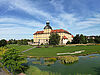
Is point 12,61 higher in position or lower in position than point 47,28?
lower

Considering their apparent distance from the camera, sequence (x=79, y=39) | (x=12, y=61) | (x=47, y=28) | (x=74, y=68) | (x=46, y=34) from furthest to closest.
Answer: (x=46, y=34), (x=47, y=28), (x=79, y=39), (x=74, y=68), (x=12, y=61)

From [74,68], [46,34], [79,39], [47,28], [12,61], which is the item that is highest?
[47,28]

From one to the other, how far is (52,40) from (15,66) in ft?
157

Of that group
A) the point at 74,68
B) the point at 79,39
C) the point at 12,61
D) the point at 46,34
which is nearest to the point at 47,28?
the point at 46,34

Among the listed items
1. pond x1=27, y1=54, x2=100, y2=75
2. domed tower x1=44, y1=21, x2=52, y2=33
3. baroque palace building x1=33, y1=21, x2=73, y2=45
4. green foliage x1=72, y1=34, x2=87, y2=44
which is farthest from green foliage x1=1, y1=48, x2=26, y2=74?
domed tower x1=44, y1=21, x2=52, y2=33

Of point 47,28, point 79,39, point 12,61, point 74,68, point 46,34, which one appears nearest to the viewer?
point 12,61

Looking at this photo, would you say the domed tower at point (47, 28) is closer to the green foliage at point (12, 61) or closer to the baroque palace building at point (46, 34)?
the baroque palace building at point (46, 34)

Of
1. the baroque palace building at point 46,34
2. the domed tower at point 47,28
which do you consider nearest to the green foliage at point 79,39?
the baroque palace building at point 46,34

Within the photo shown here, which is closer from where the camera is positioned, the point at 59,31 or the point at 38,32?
the point at 59,31

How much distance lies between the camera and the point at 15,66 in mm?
11742

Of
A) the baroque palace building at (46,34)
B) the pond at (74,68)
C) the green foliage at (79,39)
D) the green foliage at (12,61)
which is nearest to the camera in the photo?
the green foliage at (12,61)

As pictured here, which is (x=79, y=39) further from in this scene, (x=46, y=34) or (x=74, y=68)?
(x=74, y=68)

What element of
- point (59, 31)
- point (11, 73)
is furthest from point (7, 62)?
point (59, 31)

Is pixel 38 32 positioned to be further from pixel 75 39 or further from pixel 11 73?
pixel 11 73
